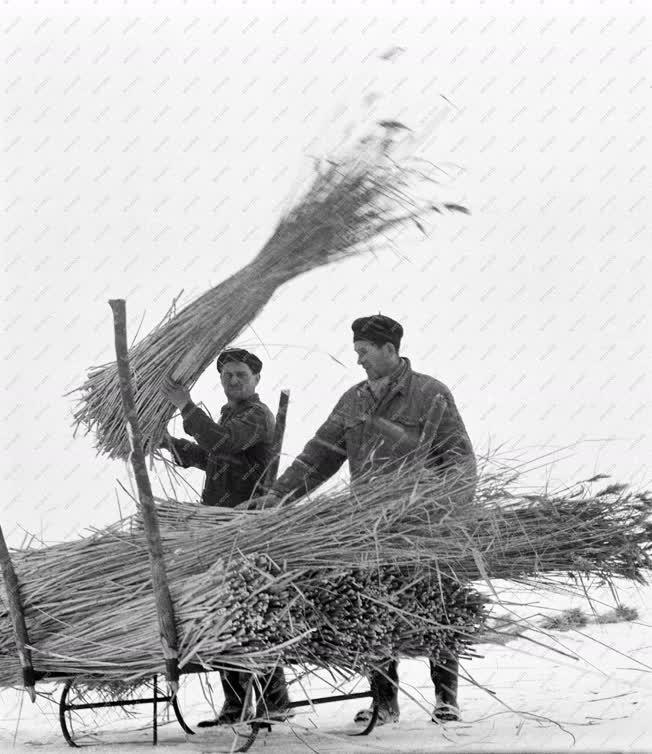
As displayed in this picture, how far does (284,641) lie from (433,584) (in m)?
0.57

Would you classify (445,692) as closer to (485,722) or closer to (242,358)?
(485,722)

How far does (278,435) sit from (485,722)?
1.33 metres

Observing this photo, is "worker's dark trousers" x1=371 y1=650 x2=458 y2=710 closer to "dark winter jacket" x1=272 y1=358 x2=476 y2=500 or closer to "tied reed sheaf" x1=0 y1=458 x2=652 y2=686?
"tied reed sheaf" x1=0 y1=458 x2=652 y2=686

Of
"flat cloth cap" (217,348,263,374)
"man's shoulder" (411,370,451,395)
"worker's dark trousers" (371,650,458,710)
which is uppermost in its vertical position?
"flat cloth cap" (217,348,263,374)

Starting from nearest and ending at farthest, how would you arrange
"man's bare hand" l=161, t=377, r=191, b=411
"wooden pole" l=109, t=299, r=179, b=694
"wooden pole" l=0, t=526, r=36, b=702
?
"wooden pole" l=109, t=299, r=179, b=694, "wooden pole" l=0, t=526, r=36, b=702, "man's bare hand" l=161, t=377, r=191, b=411

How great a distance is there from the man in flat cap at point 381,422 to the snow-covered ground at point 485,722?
211 millimetres

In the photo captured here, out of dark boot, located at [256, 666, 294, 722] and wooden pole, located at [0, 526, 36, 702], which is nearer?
wooden pole, located at [0, 526, 36, 702]

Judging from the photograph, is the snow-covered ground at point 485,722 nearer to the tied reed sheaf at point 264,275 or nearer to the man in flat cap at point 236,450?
the man in flat cap at point 236,450

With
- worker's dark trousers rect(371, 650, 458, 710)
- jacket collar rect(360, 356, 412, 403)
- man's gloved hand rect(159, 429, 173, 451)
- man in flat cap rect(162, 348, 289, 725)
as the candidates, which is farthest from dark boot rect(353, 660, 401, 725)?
man's gloved hand rect(159, 429, 173, 451)

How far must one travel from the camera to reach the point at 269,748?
370 cm

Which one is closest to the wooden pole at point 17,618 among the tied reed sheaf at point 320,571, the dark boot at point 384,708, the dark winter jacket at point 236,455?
the tied reed sheaf at point 320,571

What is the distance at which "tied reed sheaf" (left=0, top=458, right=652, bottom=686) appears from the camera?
2.95 metres

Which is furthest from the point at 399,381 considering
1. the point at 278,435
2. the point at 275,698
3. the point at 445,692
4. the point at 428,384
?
the point at 275,698

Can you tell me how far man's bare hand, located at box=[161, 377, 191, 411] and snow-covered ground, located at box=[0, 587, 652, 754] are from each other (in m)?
1.07
